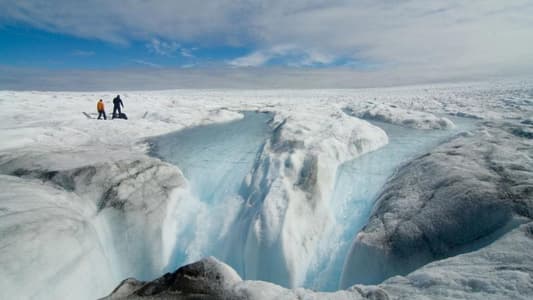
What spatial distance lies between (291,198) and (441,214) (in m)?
2.61

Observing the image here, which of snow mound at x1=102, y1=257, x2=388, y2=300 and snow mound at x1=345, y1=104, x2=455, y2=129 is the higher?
snow mound at x1=345, y1=104, x2=455, y2=129

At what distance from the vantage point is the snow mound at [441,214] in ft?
12.1

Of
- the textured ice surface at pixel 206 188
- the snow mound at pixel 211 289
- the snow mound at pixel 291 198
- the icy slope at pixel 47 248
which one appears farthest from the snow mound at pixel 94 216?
the snow mound at pixel 291 198

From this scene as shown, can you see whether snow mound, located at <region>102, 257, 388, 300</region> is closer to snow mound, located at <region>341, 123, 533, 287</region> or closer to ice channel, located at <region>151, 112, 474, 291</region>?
snow mound, located at <region>341, 123, 533, 287</region>

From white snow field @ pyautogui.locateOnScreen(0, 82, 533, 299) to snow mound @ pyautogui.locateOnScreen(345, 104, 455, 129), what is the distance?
2.93 m

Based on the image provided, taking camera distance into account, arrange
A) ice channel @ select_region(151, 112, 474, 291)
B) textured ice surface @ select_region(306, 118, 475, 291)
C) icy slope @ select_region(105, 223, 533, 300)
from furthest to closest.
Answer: ice channel @ select_region(151, 112, 474, 291) → textured ice surface @ select_region(306, 118, 475, 291) → icy slope @ select_region(105, 223, 533, 300)

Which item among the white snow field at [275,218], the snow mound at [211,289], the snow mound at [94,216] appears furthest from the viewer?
the snow mound at [94,216]

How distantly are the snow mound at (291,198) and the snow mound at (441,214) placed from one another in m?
1.03

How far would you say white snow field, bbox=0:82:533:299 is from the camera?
119 inches

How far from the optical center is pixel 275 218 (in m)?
5.34

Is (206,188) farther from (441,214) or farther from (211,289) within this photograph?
(441,214)

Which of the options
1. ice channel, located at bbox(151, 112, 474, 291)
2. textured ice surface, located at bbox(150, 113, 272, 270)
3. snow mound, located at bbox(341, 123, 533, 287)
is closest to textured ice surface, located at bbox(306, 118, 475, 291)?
ice channel, located at bbox(151, 112, 474, 291)

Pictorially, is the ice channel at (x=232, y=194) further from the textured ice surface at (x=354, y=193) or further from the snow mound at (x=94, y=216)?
the snow mound at (x=94, y=216)

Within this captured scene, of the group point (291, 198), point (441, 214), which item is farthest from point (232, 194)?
point (441, 214)
